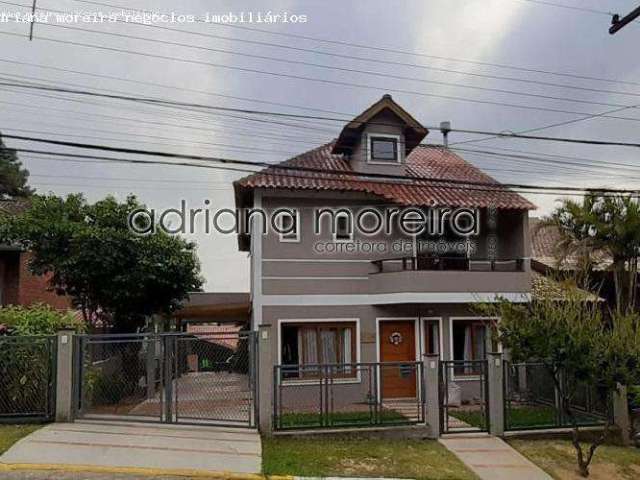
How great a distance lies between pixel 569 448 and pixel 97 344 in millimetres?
9100

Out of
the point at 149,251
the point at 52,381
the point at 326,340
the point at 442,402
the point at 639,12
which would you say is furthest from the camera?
the point at 149,251

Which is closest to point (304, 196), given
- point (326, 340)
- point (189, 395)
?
point (326, 340)

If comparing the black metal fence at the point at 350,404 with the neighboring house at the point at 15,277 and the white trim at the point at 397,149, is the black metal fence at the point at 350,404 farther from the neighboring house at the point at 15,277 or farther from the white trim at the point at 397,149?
the neighboring house at the point at 15,277

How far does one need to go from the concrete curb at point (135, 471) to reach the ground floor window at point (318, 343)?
7.37 metres

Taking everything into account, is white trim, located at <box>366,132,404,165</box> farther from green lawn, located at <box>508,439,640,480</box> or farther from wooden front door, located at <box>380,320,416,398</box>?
green lawn, located at <box>508,439,640,480</box>

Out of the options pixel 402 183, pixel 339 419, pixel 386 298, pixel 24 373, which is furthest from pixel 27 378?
pixel 402 183

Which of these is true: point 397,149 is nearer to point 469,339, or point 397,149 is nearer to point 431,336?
point 431,336

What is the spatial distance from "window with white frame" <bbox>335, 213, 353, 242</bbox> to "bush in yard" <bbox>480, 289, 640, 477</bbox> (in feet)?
22.3

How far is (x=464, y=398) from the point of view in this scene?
53.9ft

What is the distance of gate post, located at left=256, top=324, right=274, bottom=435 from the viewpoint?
11031 millimetres

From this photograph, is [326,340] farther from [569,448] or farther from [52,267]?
[52,267]

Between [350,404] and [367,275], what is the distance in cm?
430

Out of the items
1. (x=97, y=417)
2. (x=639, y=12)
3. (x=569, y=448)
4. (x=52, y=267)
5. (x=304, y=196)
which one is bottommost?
(x=569, y=448)

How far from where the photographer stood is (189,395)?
11469 millimetres
